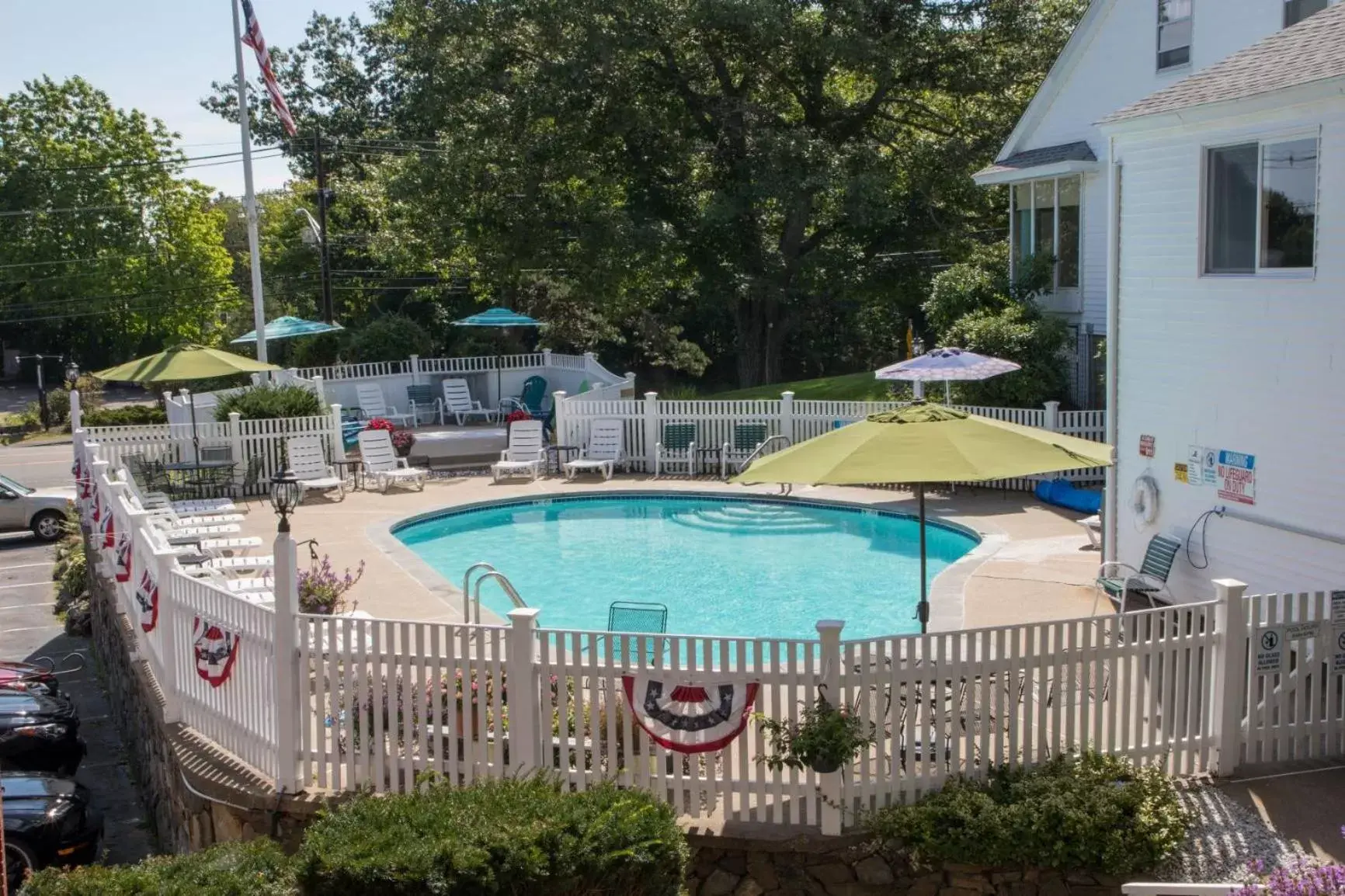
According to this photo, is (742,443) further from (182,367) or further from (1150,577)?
(1150,577)

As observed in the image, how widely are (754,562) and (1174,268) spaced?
7.31 metres

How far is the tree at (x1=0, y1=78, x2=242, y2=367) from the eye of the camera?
5372cm

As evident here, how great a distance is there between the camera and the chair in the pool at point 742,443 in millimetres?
21609

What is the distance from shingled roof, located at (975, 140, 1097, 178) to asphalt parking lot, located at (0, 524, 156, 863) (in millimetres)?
17024

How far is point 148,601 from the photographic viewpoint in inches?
415

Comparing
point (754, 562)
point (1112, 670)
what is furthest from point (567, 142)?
point (1112, 670)

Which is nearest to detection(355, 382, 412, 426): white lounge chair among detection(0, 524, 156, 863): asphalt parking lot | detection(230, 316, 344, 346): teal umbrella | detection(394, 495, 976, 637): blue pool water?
detection(230, 316, 344, 346): teal umbrella

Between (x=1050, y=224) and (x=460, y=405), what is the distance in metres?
14.2

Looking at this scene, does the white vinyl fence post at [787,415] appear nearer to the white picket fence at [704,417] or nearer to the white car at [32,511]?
the white picket fence at [704,417]

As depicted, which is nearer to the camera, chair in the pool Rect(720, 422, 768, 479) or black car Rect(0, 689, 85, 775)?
black car Rect(0, 689, 85, 775)

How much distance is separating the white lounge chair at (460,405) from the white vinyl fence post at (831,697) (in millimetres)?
→ 23194

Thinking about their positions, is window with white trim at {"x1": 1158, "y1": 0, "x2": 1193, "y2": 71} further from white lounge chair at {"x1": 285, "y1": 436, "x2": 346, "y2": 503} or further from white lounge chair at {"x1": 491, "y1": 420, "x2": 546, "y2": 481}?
white lounge chair at {"x1": 285, "y1": 436, "x2": 346, "y2": 503}

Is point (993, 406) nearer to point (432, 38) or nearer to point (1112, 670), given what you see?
point (1112, 670)

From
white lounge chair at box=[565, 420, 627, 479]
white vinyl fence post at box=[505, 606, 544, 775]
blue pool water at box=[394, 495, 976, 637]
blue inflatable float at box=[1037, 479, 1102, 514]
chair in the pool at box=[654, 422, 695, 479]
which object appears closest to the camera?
white vinyl fence post at box=[505, 606, 544, 775]
